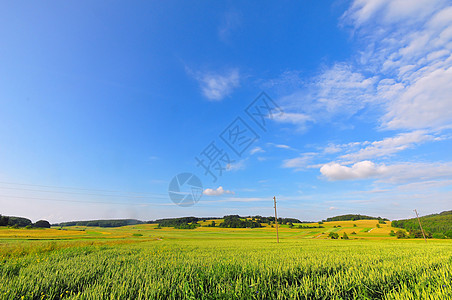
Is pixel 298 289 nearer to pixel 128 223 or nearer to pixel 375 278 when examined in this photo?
pixel 375 278

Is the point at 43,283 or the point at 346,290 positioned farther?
the point at 43,283

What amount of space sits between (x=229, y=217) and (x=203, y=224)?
19.2 metres

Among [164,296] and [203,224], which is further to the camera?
[203,224]

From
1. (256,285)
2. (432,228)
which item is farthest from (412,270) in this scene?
(432,228)

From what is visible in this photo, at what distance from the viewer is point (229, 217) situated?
5605 inches

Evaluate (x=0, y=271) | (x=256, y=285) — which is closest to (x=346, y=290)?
(x=256, y=285)

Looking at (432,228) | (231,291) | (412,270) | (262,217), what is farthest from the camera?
(262,217)

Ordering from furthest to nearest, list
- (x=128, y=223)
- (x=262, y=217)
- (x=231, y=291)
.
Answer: (x=128, y=223) → (x=262, y=217) → (x=231, y=291)

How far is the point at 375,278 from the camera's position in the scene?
18.2 feet

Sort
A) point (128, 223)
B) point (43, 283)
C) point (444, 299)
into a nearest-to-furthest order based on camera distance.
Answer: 1. point (444, 299)
2. point (43, 283)
3. point (128, 223)

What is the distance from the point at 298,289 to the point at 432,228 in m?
141

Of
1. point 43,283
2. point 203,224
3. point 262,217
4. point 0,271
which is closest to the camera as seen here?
point 43,283

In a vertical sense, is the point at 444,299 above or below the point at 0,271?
above

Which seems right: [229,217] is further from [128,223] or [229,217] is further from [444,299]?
[444,299]
